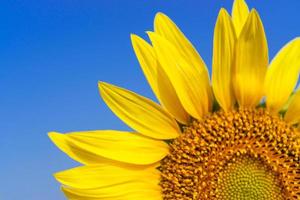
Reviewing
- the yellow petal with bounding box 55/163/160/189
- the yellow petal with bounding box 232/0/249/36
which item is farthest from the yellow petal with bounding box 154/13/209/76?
the yellow petal with bounding box 55/163/160/189

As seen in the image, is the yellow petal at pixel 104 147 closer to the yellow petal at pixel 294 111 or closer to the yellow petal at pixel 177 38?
the yellow petal at pixel 177 38

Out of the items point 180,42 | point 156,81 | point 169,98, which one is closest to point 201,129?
point 169,98

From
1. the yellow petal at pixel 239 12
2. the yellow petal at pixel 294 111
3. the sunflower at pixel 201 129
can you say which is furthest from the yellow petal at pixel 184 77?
the yellow petal at pixel 294 111

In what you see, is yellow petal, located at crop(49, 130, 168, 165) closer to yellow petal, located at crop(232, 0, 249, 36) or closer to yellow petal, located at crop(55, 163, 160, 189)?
yellow petal, located at crop(55, 163, 160, 189)

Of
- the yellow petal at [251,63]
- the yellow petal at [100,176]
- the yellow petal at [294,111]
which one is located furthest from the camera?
the yellow petal at [100,176]

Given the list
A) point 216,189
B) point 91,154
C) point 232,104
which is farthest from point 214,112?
point 91,154

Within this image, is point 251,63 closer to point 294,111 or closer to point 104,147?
point 294,111
